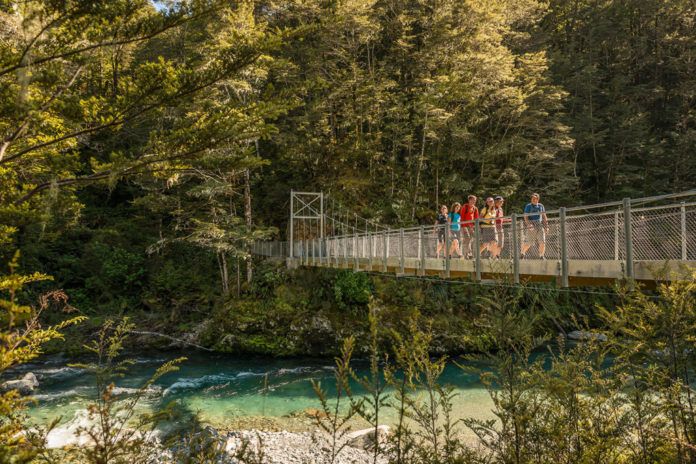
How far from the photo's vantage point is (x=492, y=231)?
5.78 metres

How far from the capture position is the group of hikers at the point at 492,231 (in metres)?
5.04

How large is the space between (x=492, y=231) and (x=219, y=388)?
6928mm

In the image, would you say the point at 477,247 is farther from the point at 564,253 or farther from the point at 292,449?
the point at 292,449

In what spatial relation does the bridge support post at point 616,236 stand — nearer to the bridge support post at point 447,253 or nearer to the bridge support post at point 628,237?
the bridge support post at point 628,237

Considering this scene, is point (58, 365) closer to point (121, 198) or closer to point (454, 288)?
point (121, 198)

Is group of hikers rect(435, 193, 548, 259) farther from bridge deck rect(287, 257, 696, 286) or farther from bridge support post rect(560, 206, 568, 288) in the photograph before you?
→ bridge support post rect(560, 206, 568, 288)

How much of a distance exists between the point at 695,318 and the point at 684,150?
17.3 meters

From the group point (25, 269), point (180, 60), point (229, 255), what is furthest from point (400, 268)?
point (25, 269)

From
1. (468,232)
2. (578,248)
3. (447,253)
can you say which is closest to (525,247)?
(578,248)

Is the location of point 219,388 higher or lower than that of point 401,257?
lower

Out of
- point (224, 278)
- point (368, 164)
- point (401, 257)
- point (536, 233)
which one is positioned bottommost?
point (224, 278)

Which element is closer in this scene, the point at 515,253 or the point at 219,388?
the point at 515,253

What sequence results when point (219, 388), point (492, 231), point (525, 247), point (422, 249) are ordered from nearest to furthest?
1. point (525, 247)
2. point (492, 231)
3. point (422, 249)
4. point (219, 388)

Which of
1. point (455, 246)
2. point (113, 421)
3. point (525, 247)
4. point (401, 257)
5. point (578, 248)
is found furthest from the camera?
point (401, 257)
